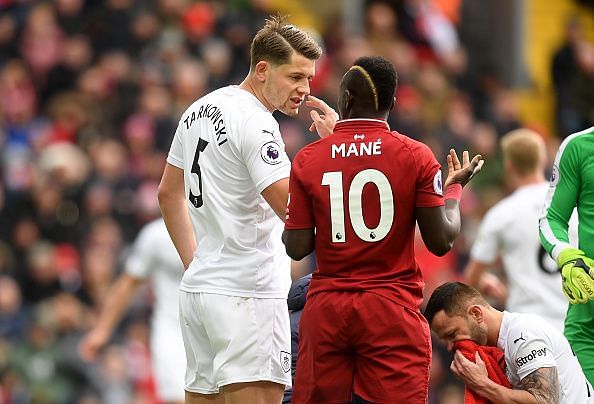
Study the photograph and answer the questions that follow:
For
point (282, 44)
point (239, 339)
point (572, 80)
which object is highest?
point (282, 44)

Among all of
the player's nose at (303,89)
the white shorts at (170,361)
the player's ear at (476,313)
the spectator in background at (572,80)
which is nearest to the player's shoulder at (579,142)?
the player's ear at (476,313)

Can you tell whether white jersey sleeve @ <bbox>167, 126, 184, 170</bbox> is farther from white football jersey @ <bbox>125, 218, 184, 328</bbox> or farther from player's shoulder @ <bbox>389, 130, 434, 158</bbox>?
white football jersey @ <bbox>125, 218, 184, 328</bbox>

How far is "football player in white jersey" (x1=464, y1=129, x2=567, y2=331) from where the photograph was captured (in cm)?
950

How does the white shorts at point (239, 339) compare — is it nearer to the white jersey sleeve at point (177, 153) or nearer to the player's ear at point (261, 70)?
the white jersey sleeve at point (177, 153)

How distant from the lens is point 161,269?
36.1 feet

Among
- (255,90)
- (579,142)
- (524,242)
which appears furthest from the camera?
(524,242)

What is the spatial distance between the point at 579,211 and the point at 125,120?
9.12 meters

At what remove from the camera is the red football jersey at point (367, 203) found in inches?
242

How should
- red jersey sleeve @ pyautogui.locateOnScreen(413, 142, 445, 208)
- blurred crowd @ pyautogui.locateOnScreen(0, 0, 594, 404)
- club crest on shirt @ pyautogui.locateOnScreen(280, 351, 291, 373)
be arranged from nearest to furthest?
red jersey sleeve @ pyautogui.locateOnScreen(413, 142, 445, 208) < club crest on shirt @ pyautogui.locateOnScreen(280, 351, 291, 373) < blurred crowd @ pyautogui.locateOnScreen(0, 0, 594, 404)

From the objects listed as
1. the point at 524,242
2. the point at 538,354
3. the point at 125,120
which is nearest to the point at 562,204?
the point at 538,354

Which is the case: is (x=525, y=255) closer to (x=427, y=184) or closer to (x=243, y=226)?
(x=243, y=226)

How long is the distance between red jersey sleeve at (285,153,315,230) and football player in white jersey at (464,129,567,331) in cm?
351

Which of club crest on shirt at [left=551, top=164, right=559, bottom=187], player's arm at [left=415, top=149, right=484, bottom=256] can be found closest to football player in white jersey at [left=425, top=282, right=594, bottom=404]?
player's arm at [left=415, top=149, right=484, bottom=256]

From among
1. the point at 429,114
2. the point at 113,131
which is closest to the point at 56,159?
the point at 113,131
